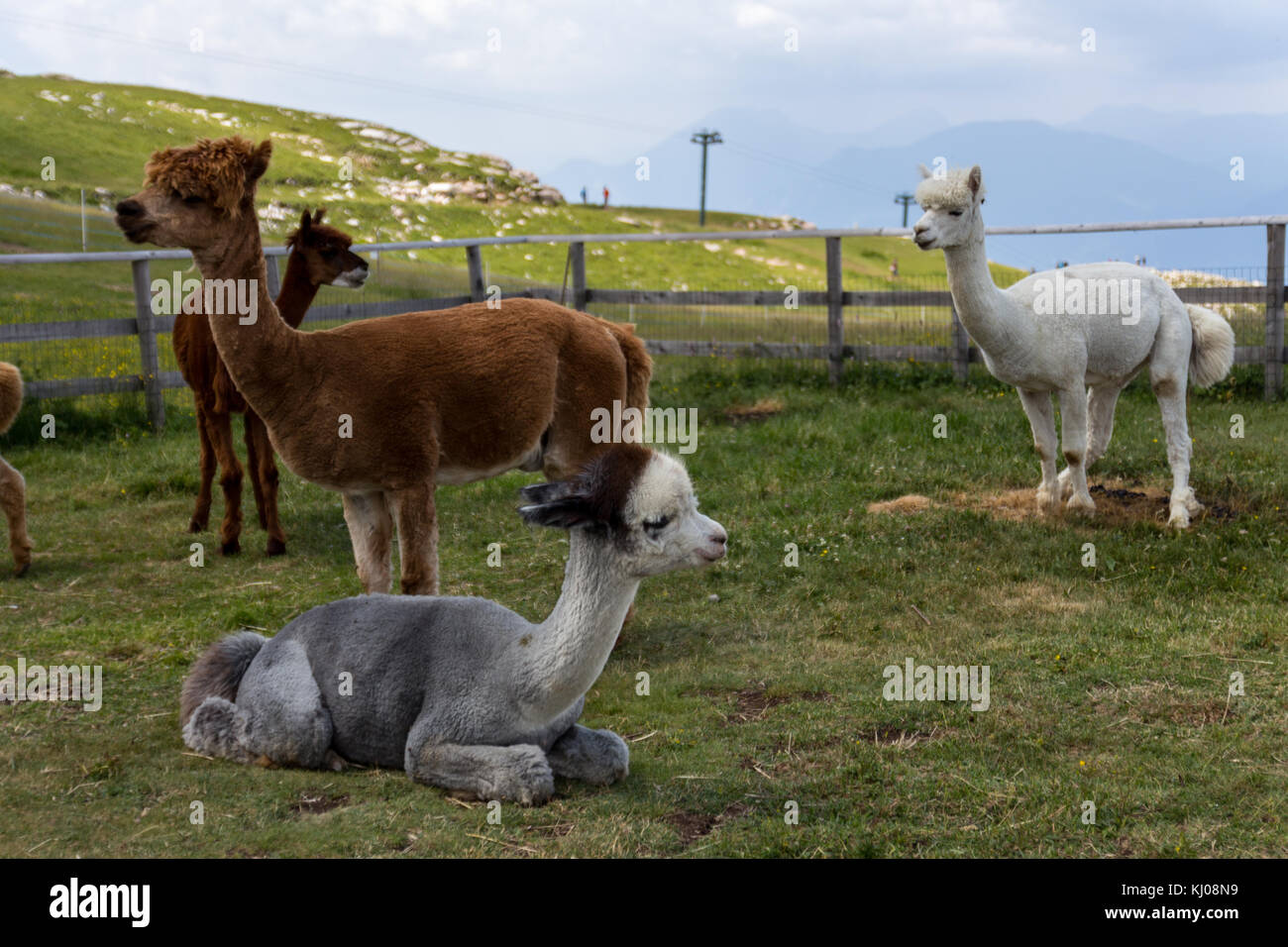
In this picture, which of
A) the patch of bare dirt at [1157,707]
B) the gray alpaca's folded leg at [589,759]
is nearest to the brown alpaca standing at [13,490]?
the gray alpaca's folded leg at [589,759]

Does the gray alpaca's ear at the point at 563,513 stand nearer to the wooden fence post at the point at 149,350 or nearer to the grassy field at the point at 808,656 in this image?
the grassy field at the point at 808,656

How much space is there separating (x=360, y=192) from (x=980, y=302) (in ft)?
221

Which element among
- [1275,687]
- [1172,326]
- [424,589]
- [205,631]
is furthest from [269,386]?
[1172,326]

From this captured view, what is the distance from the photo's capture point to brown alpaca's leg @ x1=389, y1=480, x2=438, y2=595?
5695 mm

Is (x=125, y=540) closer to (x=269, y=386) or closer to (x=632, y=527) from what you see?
(x=269, y=386)

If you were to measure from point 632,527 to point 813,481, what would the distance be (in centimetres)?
578

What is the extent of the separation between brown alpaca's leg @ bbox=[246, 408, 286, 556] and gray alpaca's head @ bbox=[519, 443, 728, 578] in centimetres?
508

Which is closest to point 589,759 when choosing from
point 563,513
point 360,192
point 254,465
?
point 563,513

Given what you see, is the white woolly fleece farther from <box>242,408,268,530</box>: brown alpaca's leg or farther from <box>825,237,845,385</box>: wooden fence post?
<box>825,237,845,385</box>: wooden fence post

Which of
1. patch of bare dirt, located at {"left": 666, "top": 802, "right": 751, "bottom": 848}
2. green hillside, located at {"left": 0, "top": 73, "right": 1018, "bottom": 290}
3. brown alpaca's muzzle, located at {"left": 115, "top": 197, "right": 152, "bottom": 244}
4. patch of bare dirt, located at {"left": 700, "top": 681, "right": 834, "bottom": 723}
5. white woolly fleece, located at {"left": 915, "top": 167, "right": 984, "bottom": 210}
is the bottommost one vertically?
patch of bare dirt, located at {"left": 666, "top": 802, "right": 751, "bottom": 848}

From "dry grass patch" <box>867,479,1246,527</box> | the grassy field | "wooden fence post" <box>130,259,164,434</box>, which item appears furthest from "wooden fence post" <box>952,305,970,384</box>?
"wooden fence post" <box>130,259,164,434</box>

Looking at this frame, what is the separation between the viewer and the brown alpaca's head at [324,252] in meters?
7.40

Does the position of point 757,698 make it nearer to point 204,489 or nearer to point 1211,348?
point 1211,348

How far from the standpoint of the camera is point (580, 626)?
169 inches
